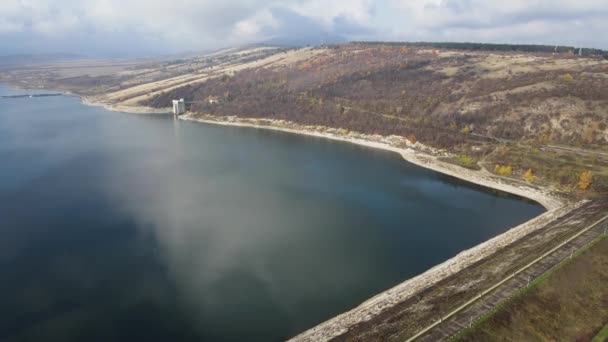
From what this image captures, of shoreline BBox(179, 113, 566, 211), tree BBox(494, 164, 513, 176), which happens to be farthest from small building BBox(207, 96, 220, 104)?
tree BBox(494, 164, 513, 176)

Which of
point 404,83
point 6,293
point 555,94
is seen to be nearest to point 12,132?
point 6,293

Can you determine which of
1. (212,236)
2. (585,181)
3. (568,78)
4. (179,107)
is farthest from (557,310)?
(179,107)

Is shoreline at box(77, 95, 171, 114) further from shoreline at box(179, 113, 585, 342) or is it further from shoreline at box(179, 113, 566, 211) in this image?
shoreline at box(179, 113, 585, 342)

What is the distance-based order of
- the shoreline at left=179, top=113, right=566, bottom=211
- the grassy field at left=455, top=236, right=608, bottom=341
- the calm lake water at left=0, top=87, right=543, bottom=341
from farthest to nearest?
the shoreline at left=179, top=113, right=566, bottom=211
the calm lake water at left=0, top=87, right=543, bottom=341
the grassy field at left=455, top=236, right=608, bottom=341

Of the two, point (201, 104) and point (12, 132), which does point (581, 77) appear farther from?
point (12, 132)

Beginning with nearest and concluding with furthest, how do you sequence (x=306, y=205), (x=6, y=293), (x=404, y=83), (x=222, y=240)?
1. (x=6, y=293)
2. (x=222, y=240)
3. (x=306, y=205)
4. (x=404, y=83)

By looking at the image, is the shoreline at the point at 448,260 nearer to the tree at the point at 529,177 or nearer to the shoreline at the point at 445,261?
the shoreline at the point at 445,261
